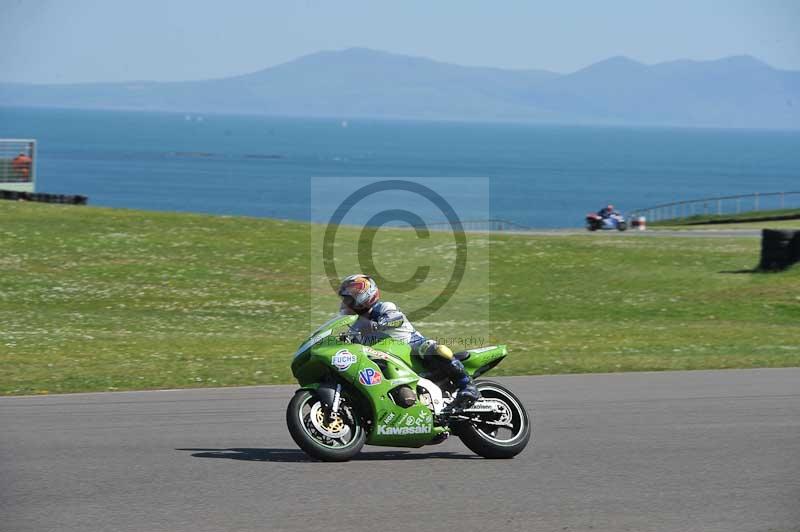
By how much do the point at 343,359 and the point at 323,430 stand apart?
617mm

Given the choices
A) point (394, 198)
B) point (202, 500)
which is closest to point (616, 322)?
point (202, 500)

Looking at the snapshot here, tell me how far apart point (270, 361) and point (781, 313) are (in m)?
13.0

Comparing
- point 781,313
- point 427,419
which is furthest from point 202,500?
point 781,313

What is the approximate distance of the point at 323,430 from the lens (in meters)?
9.47

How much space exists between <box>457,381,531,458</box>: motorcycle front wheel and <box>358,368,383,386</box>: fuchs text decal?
2.89 feet

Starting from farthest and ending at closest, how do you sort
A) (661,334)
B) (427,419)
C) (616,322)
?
(616,322)
(661,334)
(427,419)

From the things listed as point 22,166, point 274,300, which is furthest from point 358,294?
point 22,166

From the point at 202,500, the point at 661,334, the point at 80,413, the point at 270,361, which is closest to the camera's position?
the point at 202,500

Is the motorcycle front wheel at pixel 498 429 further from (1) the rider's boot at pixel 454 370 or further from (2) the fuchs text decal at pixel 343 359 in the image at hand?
(2) the fuchs text decal at pixel 343 359

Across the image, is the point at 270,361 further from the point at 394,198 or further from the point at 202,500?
the point at 394,198

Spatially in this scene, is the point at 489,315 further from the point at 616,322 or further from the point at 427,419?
the point at 427,419

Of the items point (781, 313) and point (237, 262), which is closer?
point (781, 313)

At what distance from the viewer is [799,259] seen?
29312mm

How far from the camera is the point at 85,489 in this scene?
8.21 m
